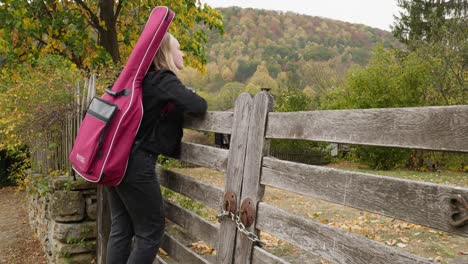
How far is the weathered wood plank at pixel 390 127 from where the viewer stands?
161 centimetres

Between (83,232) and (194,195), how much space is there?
1947mm

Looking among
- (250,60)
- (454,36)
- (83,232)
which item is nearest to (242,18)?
(250,60)

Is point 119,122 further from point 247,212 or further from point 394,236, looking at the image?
point 394,236

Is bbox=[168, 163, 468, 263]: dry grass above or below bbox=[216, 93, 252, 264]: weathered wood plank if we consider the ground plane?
below

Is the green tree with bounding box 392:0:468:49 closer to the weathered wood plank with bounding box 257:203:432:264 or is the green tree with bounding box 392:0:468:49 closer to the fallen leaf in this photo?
the fallen leaf

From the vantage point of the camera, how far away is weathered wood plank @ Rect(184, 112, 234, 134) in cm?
308

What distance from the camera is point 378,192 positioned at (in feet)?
6.15

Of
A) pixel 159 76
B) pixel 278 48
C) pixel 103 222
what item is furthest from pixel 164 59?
pixel 278 48

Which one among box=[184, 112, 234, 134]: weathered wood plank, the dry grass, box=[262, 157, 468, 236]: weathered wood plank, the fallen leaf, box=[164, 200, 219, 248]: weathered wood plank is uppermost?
box=[184, 112, 234, 134]: weathered wood plank

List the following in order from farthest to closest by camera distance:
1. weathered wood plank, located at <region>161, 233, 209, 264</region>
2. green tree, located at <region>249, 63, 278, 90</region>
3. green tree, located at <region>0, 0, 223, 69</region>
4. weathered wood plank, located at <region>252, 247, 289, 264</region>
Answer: green tree, located at <region>249, 63, 278, 90</region> < green tree, located at <region>0, 0, 223, 69</region> < weathered wood plank, located at <region>161, 233, 209, 264</region> < weathered wood plank, located at <region>252, 247, 289, 264</region>

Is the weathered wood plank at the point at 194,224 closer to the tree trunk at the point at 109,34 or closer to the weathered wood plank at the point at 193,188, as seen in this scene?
the weathered wood plank at the point at 193,188

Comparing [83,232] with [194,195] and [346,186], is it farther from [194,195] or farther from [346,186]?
[346,186]

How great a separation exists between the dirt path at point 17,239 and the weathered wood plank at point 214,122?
12.3 ft

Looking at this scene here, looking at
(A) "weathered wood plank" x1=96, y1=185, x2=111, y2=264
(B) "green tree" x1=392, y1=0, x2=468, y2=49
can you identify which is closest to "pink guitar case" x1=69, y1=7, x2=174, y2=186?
(A) "weathered wood plank" x1=96, y1=185, x2=111, y2=264
